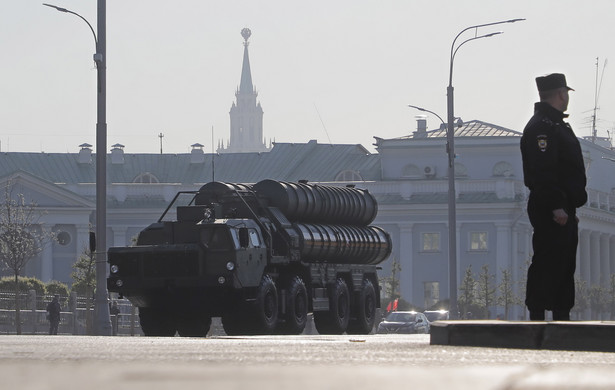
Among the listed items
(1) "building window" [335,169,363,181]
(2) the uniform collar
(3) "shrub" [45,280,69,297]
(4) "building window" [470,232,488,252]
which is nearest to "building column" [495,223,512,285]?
(4) "building window" [470,232,488,252]

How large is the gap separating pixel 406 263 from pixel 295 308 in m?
82.5

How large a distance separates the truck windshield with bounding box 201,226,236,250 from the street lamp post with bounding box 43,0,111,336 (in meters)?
4.79

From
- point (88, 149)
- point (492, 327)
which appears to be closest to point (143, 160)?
point (88, 149)

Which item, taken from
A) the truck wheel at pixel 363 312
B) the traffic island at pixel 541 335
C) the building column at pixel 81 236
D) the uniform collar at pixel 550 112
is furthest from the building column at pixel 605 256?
the traffic island at pixel 541 335

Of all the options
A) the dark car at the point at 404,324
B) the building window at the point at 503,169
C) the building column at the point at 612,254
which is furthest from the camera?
the building column at the point at 612,254

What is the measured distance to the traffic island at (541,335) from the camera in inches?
441

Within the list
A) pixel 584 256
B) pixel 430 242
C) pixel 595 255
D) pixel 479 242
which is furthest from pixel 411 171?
pixel 595 255

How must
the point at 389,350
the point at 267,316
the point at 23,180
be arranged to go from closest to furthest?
the point at 389,350, the point at 267,316, the point at 23,180

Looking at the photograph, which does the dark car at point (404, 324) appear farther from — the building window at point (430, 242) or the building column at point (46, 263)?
the building column at point (46, 263)

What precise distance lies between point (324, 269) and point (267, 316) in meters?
3.55

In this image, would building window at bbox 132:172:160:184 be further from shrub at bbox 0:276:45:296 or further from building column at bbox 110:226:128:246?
shrub at bbox 0:276:45:296

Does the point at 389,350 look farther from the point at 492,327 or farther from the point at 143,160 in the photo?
the point at 143,160

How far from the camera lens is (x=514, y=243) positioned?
11188 cm

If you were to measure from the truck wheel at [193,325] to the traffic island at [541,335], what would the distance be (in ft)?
63.3
